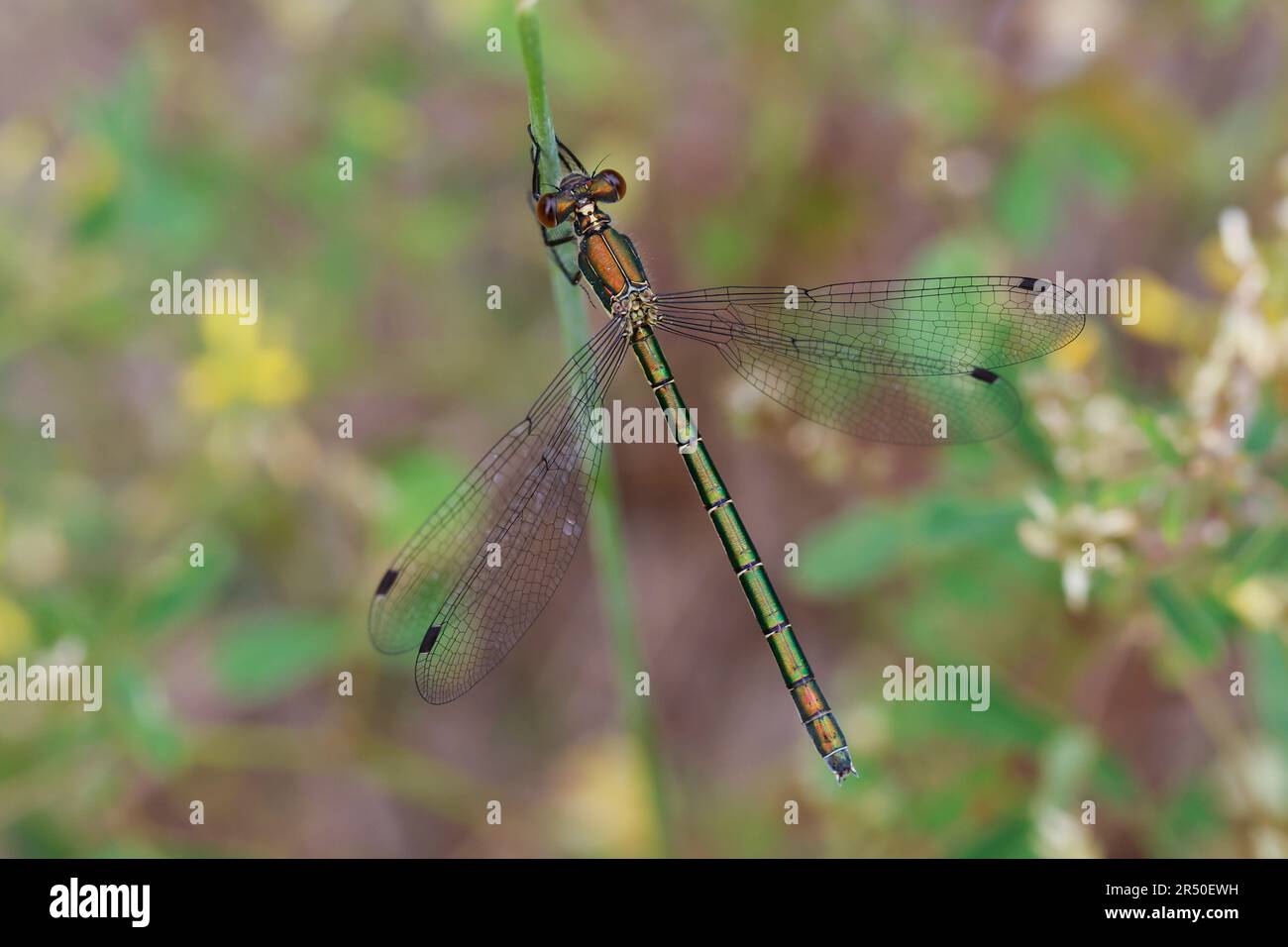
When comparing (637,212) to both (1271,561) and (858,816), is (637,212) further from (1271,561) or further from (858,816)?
(1271,561)

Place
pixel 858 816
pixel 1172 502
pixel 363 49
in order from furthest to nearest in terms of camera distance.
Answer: pixel 363 49, pixel 858 816, pixel 1172 502

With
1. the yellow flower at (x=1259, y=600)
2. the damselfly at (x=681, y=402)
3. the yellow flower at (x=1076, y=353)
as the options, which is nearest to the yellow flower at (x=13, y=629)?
the damselfly at (x=681, y=402)

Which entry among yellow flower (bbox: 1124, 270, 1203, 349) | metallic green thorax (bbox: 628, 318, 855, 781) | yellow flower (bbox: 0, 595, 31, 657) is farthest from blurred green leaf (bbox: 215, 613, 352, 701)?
yellow flower (bbox: 1124, 270, 1203, 349)

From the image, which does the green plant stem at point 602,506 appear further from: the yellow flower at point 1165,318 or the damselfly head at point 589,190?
the yellow flower at point 1165,318

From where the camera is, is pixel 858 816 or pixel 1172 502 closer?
pixel 1172 502

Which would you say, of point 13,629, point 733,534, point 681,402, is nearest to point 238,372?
point 13,629

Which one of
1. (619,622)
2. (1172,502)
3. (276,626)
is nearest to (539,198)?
(619,622)

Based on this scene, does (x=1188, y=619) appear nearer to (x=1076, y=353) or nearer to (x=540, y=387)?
(x=1076, y=353)
